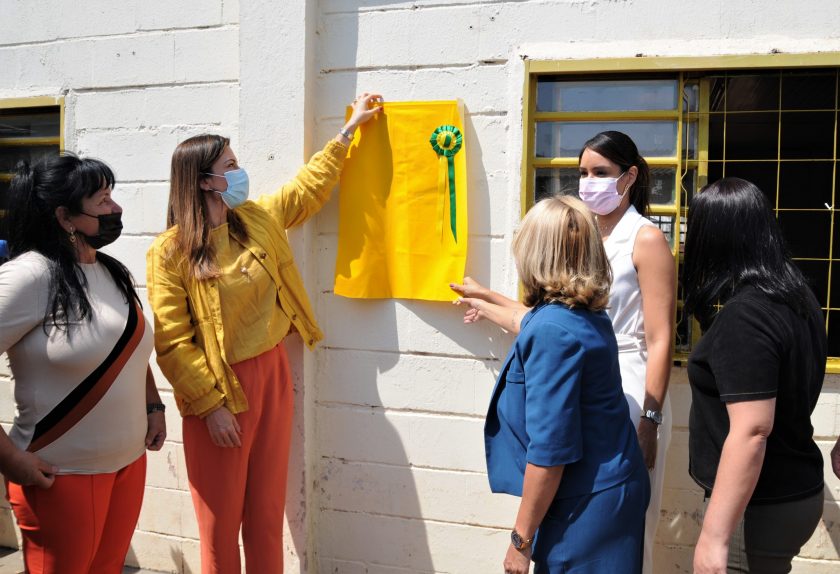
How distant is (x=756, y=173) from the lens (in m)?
2.87

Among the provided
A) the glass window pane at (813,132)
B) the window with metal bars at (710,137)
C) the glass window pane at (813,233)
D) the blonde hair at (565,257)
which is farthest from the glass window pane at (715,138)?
the blonde hair at (565,257)

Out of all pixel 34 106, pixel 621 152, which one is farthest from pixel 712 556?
pixel 34 106

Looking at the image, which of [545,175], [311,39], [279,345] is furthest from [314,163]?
[545,175]

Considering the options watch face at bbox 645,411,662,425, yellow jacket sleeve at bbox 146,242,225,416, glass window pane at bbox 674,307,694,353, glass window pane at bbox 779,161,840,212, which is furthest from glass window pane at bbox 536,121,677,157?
yellow jacket sleeve at bbox 146,242,225,416

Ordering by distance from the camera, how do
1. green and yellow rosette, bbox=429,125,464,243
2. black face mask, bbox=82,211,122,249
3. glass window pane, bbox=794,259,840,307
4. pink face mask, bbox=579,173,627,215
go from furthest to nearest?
1. green and yellow rosette, bbox=429,125,464,243
2. glass window pane, bbox=794,259,840,307
3. pink face mask, bbox=579,173,627,215
4. black face mask, bbox=82,211,122,249

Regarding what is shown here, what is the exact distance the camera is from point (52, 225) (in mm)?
2133

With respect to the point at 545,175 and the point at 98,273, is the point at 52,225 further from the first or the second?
the point at 545,175

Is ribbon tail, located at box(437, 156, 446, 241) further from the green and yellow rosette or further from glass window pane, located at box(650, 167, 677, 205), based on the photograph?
glass window pane, located at box(650, 167, 677, 205)

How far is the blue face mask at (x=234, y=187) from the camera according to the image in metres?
2.62

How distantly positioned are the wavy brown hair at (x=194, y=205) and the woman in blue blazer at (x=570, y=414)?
4.15ft

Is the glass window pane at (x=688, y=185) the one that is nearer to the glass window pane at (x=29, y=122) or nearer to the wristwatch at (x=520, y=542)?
the wristwatch at (x=520, y=542)

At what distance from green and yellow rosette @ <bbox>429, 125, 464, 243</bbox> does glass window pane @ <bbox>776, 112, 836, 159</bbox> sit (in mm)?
1281

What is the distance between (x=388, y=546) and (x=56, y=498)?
150 cm

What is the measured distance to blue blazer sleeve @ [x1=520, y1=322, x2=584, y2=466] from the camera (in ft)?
5.55
